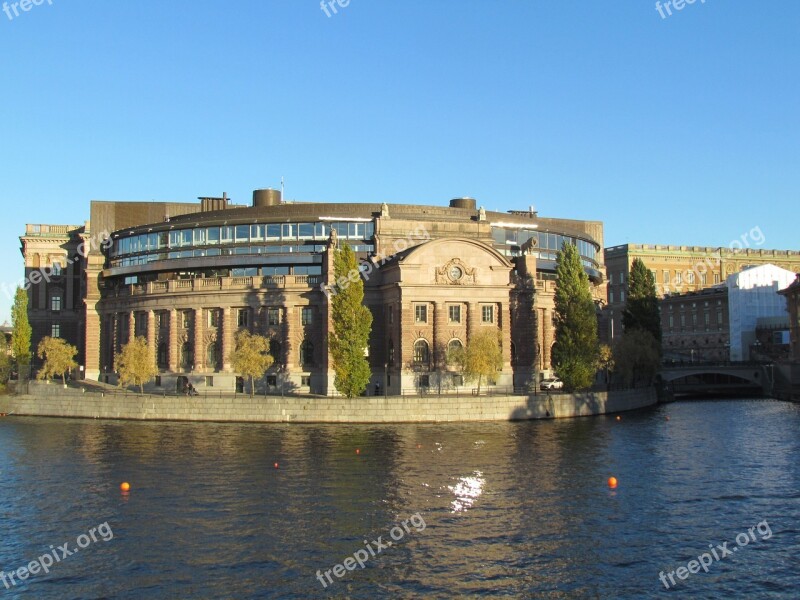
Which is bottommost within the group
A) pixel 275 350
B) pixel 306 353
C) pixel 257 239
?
pixel 306 353

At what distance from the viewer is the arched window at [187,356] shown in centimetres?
10356

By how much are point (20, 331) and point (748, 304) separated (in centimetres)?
13086

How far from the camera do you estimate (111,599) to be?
3141cm

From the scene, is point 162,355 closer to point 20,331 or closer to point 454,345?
point 20,331

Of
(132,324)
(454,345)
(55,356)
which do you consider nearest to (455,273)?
(454,345)

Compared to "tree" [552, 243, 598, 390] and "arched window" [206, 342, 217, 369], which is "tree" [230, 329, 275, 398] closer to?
"arched window" [206, 342, 217, 369]

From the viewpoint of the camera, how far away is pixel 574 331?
92.6 meters

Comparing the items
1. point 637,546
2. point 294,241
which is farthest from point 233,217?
point 637,546

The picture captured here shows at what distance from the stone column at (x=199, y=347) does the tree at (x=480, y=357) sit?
3186cm

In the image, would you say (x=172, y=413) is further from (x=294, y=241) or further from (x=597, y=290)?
(x=597, y=290)

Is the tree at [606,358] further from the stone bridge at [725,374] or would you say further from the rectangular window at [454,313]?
the stone bridge at [725,374]

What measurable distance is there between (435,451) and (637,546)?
25617 mm

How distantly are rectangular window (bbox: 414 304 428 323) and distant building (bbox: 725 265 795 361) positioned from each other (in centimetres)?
9660

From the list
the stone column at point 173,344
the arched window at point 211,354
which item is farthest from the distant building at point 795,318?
the stone column at point 173,344
